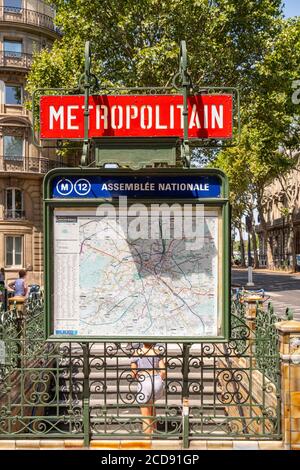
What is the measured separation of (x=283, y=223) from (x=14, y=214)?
1561 inches

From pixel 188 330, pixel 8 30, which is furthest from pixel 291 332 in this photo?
pixel 8 30

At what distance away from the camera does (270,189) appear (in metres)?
79.6

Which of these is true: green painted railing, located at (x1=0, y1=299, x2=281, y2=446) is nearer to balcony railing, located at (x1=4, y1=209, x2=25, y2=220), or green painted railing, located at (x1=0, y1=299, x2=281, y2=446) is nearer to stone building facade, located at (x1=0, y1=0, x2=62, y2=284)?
stone building facade, located at (x1=0, y1=0, x2=62, y2=284)

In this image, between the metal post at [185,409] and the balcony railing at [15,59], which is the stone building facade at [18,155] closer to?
the balcony railing at [15,59]

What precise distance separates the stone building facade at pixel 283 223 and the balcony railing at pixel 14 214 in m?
25.2

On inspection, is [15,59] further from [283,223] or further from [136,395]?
[283,223]

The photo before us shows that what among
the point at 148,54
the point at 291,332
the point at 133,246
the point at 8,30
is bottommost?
the point at 291,332

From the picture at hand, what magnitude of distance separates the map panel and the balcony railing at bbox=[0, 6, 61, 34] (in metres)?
34.6

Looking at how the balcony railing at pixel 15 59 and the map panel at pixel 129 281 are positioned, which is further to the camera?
the balcony railing at pixel 15 59

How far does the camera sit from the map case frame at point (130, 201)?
18.0 feet

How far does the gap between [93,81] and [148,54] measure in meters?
15.9

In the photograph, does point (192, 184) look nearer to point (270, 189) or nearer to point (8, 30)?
point (8, 30)

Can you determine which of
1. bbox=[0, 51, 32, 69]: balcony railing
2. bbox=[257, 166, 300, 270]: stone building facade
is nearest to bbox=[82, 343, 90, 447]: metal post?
bbox=[0, 51, 32, 69]: balcony railing

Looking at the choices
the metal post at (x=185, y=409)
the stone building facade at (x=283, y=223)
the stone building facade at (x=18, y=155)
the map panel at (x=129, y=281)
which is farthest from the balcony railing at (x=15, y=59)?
the metal post at (x=185, y=409)
